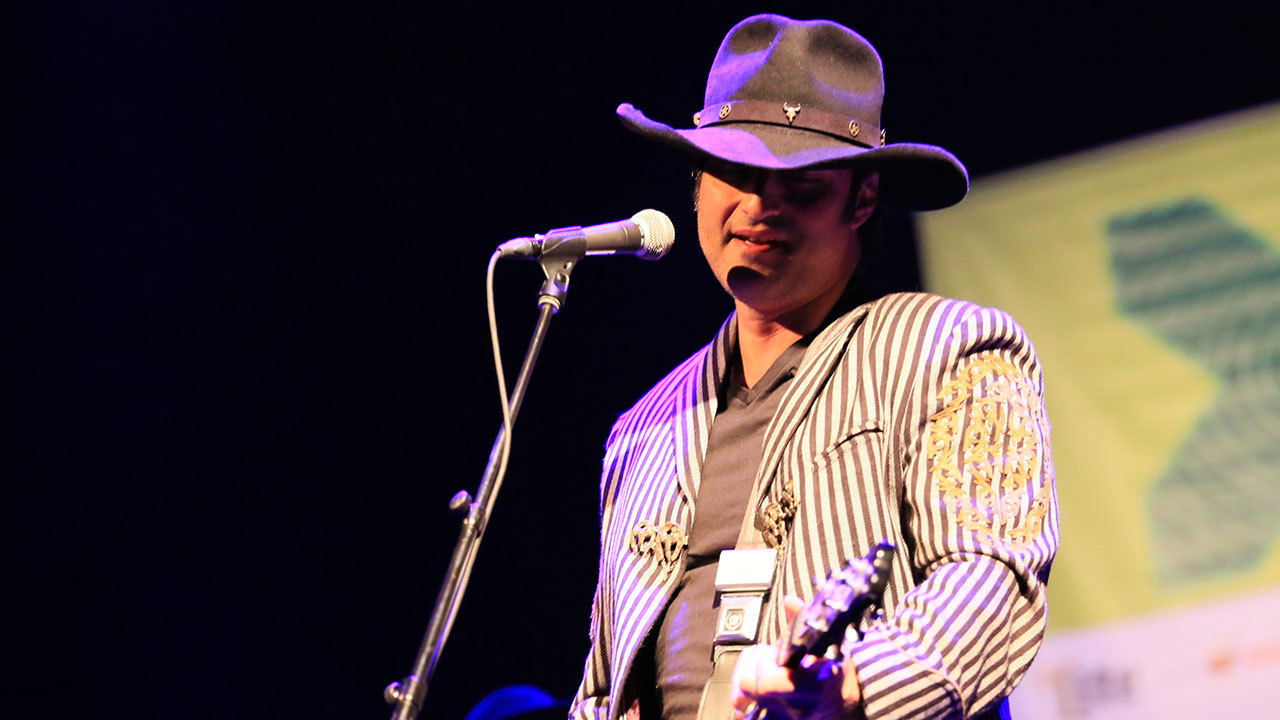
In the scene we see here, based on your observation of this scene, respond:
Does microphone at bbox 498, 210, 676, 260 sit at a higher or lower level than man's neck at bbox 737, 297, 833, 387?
higher

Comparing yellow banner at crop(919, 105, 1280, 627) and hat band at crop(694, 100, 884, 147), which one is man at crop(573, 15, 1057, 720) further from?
yellow banner at crop(919, 105, 1280, 627)

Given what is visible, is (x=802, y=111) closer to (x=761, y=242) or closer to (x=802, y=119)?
(x=802, y=119)

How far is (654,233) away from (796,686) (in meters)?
1.05

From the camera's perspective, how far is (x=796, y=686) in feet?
5.06

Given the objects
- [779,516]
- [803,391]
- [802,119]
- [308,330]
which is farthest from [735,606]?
[308,330]

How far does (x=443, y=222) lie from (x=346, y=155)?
44cm

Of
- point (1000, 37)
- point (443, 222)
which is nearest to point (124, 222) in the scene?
point (443, 222)

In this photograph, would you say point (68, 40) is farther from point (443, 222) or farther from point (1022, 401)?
point (1022, 401)

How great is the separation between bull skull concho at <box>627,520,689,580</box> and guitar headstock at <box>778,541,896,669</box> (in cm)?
70

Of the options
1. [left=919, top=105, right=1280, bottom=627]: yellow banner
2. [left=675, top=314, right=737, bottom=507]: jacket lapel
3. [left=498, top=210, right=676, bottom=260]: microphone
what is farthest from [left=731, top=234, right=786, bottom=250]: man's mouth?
[left=919, top=105, right=1280, bottom=627]: yellow banner

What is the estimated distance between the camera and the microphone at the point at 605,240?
226cm

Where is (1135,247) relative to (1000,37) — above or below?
below

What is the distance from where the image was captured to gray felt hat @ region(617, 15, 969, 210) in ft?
7.23

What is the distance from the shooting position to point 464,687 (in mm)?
4258
